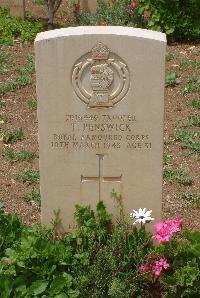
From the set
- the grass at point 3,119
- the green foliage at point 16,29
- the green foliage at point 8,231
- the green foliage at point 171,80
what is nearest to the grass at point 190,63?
the green foliage at point 171,80

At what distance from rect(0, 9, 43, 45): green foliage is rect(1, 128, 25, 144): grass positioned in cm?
329

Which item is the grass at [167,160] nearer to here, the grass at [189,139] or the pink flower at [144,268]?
the grass at [189,139]

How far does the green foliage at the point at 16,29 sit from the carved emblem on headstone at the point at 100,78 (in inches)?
227

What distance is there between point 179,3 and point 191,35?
0.50 metres

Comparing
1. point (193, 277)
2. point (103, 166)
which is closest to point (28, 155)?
point (103, 166)

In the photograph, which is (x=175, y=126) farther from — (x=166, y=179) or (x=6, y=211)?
(x=6, y=211)

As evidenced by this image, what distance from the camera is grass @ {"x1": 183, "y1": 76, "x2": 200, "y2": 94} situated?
7.77 metres

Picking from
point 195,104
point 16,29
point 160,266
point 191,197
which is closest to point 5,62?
point 16,29

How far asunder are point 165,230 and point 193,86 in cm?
399

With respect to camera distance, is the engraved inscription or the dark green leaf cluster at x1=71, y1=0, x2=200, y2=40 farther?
the dark green leaf cluster at x1=71, y1=0, x2=200, y2=40

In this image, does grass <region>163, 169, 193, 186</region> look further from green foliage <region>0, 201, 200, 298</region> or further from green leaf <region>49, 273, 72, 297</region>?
green leaf <region>49, 273, 72, 297</region>

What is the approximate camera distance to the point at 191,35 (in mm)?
9805

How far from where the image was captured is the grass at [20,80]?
7871mm

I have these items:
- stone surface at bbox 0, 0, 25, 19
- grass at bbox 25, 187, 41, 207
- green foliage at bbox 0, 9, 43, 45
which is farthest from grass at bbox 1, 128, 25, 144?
stone surface at bbox 0, 0, 25, 19
